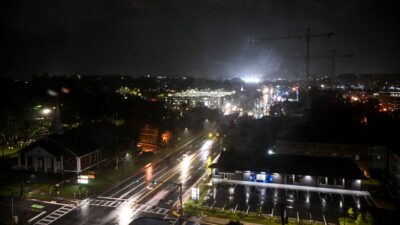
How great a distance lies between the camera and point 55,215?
70.3ft

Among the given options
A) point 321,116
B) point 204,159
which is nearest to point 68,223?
point 204,159

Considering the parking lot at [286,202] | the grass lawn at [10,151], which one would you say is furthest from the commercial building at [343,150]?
the grass lawn at [10,151]

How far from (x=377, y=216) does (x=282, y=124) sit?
29938 millimetres

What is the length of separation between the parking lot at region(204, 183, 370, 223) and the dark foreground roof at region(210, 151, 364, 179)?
1.50 metres

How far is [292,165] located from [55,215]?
59.5ft

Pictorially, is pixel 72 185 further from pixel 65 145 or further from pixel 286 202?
pixel 286 202

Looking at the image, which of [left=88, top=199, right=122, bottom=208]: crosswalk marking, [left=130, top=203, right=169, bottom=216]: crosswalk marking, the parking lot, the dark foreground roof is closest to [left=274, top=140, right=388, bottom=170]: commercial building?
the dark foreground roof

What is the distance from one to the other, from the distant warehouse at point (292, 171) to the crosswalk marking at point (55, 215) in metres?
11.5

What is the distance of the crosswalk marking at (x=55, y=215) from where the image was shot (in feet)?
66.6

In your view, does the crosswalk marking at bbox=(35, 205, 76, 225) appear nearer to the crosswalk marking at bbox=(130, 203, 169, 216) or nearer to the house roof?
the crosswalk marking at bbox=(130, 203, 169, 216)

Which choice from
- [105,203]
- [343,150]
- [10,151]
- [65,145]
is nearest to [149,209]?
[105,203]

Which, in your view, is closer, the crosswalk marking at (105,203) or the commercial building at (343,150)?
the crosswalk marking at (105,203)

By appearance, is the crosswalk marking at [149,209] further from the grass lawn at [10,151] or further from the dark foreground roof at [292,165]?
the grass lawn at [10,151]

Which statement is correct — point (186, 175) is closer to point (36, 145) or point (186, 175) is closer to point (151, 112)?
point (36, 145)
